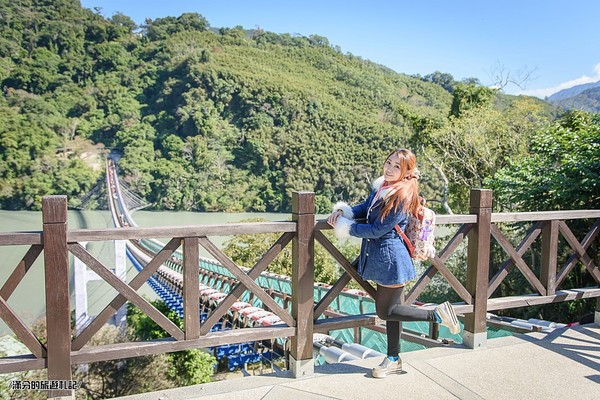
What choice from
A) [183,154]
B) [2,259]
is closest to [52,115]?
[183,154]

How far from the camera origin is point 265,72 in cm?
6444

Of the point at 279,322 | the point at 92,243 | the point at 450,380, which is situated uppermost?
the point at 450,380

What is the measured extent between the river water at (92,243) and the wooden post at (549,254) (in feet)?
101

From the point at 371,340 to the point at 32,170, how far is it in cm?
4946

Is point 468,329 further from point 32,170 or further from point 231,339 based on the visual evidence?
point 32,170

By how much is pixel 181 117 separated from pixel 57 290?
5555 centimetres

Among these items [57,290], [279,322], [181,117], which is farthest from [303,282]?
[181,117]

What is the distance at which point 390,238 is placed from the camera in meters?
2.34

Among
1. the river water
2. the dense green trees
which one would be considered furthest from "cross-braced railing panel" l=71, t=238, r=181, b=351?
the dense green trees

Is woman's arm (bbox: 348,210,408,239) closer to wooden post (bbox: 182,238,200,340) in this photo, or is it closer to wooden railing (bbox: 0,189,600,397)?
wooden railing (bbox: 0,189,600,397)

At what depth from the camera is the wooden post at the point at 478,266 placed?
9.45 feet

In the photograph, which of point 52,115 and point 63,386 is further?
point 52,115

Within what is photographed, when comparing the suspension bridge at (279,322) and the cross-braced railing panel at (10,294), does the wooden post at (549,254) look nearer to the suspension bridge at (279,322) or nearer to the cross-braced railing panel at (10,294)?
the suspension bridge at (279,322)

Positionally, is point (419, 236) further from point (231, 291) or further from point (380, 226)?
point (231, 291)
